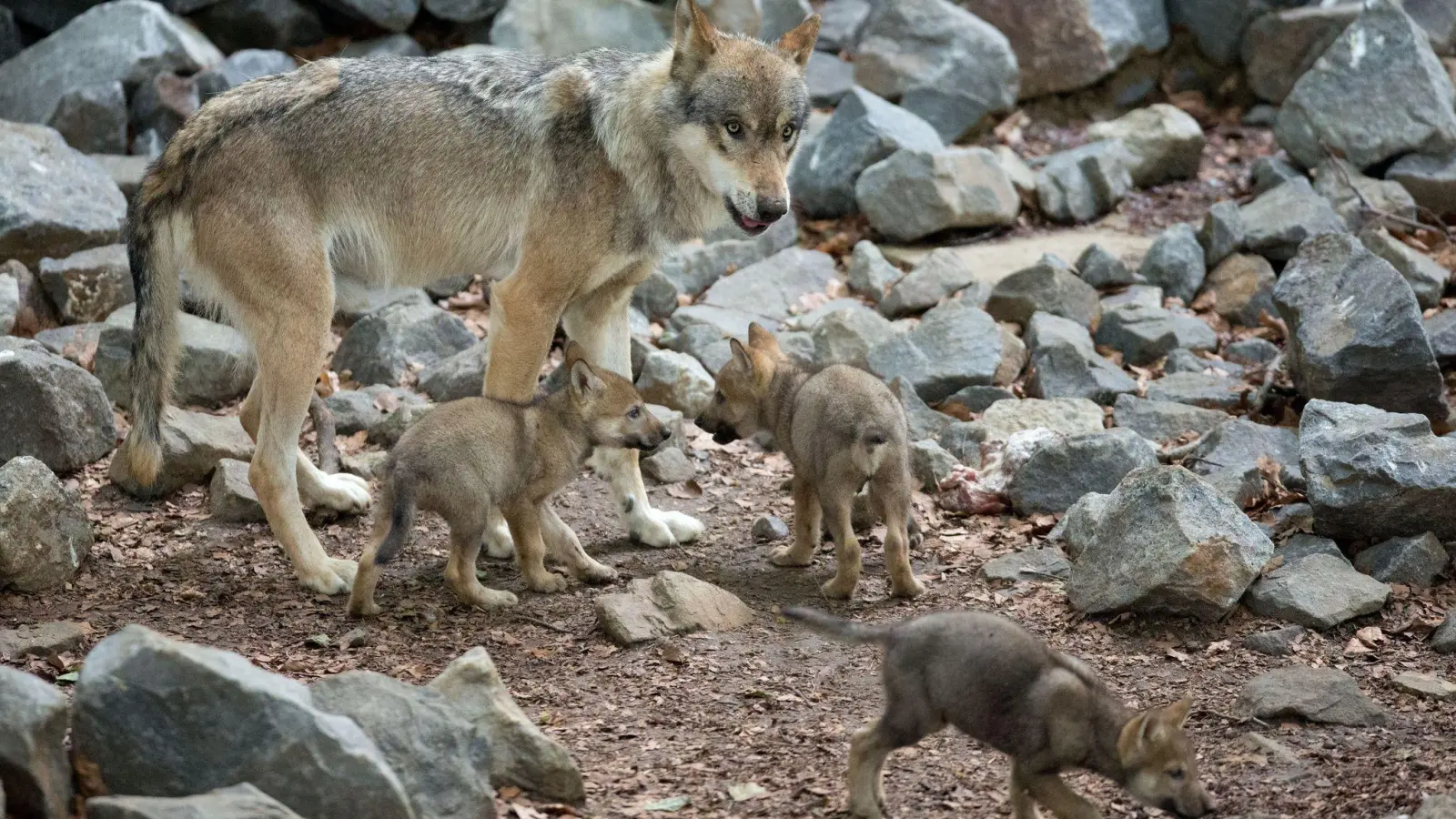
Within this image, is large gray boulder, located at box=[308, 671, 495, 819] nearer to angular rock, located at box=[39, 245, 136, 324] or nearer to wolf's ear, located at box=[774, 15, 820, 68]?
wolf's ear, located at box=[774, 15, 820, 68]

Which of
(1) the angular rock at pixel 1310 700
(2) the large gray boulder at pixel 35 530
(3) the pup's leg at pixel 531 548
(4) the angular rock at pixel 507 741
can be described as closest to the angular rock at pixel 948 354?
(3) the pup's leg at pixel 531 548

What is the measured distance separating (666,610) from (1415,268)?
6.59 meters

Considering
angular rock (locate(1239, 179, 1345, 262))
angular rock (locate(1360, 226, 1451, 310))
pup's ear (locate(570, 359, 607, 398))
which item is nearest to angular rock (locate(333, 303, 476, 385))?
pup's ear (locate(570, 359, 607, 398))

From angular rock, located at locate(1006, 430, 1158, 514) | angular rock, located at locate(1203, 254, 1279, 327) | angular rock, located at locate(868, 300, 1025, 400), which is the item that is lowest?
angular rock, located at locate(1203, 254, 1279, 327)

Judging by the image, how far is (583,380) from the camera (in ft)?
21.4

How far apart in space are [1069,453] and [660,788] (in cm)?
343

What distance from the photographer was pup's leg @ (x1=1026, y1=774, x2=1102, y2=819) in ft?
14.4

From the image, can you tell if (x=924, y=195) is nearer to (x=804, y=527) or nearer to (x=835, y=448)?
(x=804, y=527)

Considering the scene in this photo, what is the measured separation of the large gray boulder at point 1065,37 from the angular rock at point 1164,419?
680 cm

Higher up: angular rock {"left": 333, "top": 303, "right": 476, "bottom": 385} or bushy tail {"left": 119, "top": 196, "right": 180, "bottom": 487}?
bushy tail {"left": 119, "top": 196, "right": 180, "bottom": 487}

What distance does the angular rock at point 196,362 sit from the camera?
27.2 ft

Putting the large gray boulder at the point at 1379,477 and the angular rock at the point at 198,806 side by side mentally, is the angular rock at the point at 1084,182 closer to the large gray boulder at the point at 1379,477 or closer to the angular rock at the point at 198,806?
the large gray boulder at the point at 1379,477

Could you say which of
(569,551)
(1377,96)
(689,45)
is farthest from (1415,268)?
(569,551)

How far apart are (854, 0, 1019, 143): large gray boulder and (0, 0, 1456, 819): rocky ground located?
3cm
